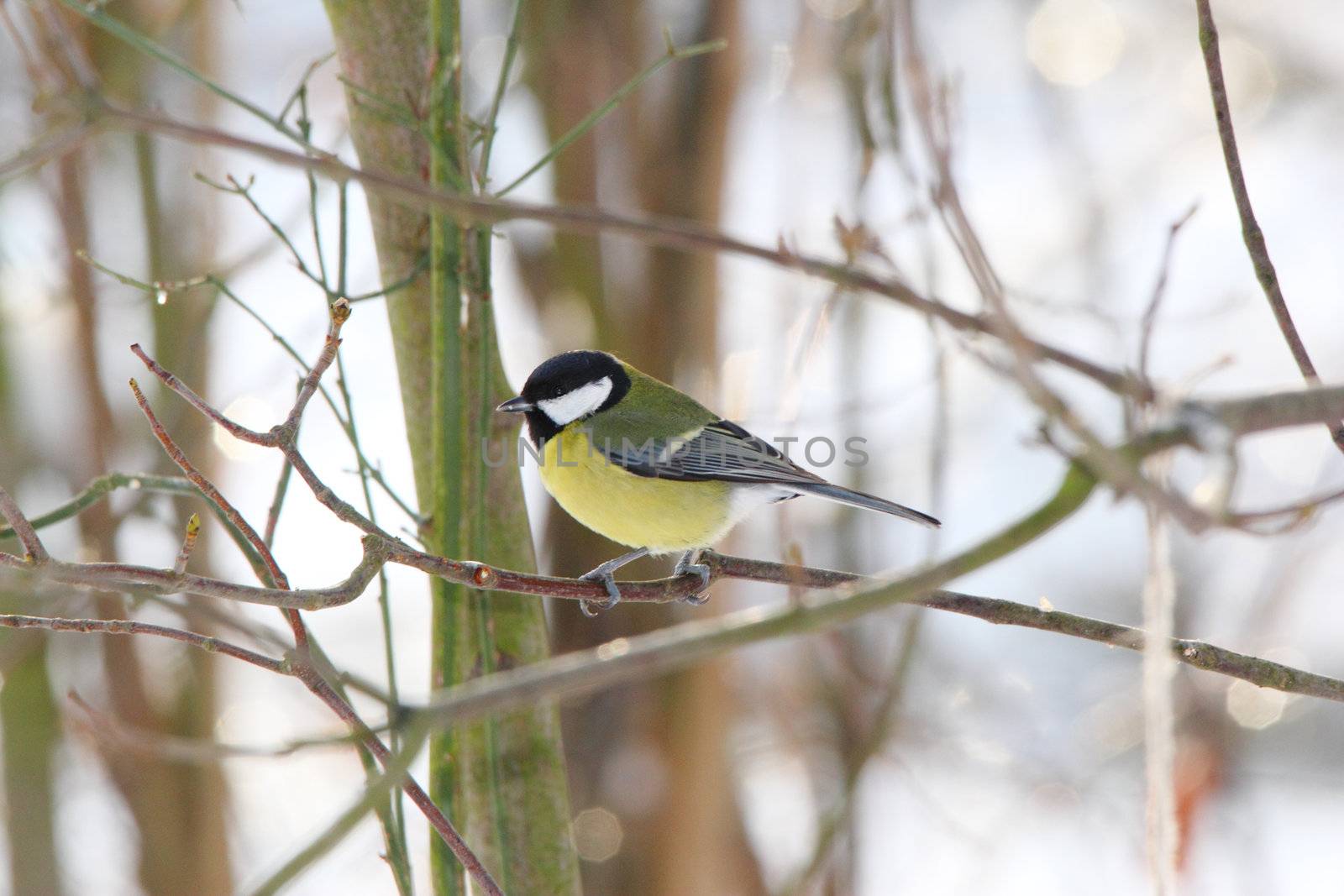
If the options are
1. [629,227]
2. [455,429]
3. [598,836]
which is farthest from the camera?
[598,836]

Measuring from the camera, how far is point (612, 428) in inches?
101

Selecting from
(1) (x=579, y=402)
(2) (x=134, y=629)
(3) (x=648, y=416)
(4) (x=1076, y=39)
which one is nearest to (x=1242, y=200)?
(2) (x=134, y=629)

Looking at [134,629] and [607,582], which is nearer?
[134,629]

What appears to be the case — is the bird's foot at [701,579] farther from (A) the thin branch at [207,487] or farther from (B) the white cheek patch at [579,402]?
(A) the thin branch at [207,487]

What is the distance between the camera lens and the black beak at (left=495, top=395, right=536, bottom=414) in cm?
194

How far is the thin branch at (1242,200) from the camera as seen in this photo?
1.33m

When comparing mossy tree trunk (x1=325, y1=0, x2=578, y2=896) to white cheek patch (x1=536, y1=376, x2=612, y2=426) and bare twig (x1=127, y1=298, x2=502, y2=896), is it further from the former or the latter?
white cheek patch (x1=536, y1=376, x2=612, y2=426)

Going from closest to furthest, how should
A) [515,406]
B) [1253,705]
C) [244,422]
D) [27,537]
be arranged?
1. [27,537]
2. [515,406]
3. [244,422]
4. [1253,705]

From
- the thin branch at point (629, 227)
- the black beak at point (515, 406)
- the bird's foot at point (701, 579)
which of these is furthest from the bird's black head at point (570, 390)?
the thin branch at point (629, 227)

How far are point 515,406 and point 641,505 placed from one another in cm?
45

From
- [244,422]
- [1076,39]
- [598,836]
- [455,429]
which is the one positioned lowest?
[598,836]

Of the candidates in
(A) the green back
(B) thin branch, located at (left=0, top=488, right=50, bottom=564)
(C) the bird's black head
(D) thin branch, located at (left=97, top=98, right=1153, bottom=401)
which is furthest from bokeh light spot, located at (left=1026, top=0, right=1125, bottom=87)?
(B) thin branch, located at (left=0, top=488, right=50, bottom=564)

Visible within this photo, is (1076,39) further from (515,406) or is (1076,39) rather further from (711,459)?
(515,406)

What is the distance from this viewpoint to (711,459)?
2.48 m
